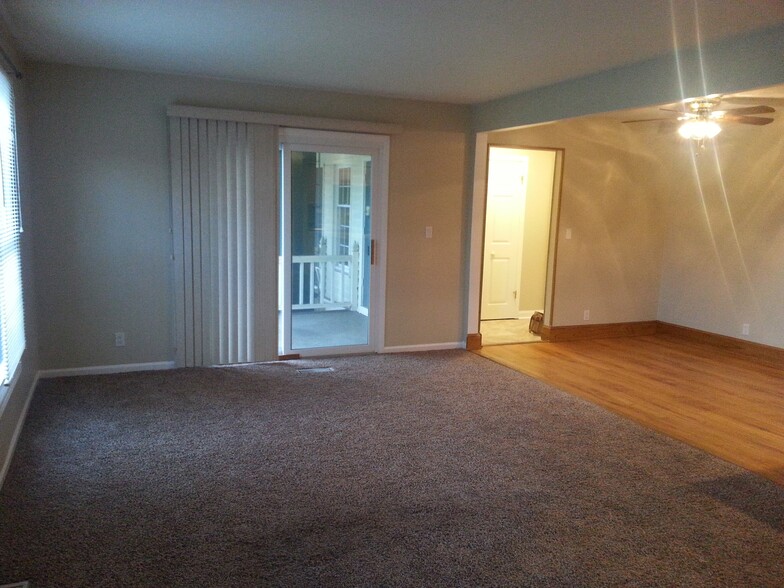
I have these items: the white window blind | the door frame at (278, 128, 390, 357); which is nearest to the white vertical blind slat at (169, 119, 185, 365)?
the door frame at (278, 128, 390, 357)

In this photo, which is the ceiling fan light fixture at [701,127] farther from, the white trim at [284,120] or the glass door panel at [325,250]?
the glass door panel at [325,250]

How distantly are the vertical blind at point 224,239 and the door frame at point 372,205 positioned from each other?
0.40 feet

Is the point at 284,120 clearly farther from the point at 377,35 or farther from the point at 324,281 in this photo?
the point at 377,35

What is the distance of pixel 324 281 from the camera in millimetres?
5559

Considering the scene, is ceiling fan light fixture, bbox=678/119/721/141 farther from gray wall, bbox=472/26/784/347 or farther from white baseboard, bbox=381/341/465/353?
white baseboard, bbox=381/341/465/353

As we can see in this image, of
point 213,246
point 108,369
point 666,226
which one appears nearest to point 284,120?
point 213,246

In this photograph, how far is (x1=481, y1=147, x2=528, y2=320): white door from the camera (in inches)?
293

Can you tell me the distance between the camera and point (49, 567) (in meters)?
2.31

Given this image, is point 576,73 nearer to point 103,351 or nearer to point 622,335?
point 622,335

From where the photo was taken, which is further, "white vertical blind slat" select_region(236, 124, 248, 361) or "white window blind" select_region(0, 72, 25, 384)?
"white vertical blind slat" select_region(236, 124, 248, 361)

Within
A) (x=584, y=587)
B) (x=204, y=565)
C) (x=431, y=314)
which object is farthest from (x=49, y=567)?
(x=431, y=314)

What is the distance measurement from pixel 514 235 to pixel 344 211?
289cm

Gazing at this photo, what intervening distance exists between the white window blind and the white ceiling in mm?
556

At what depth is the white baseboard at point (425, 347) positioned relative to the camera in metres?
5.83
